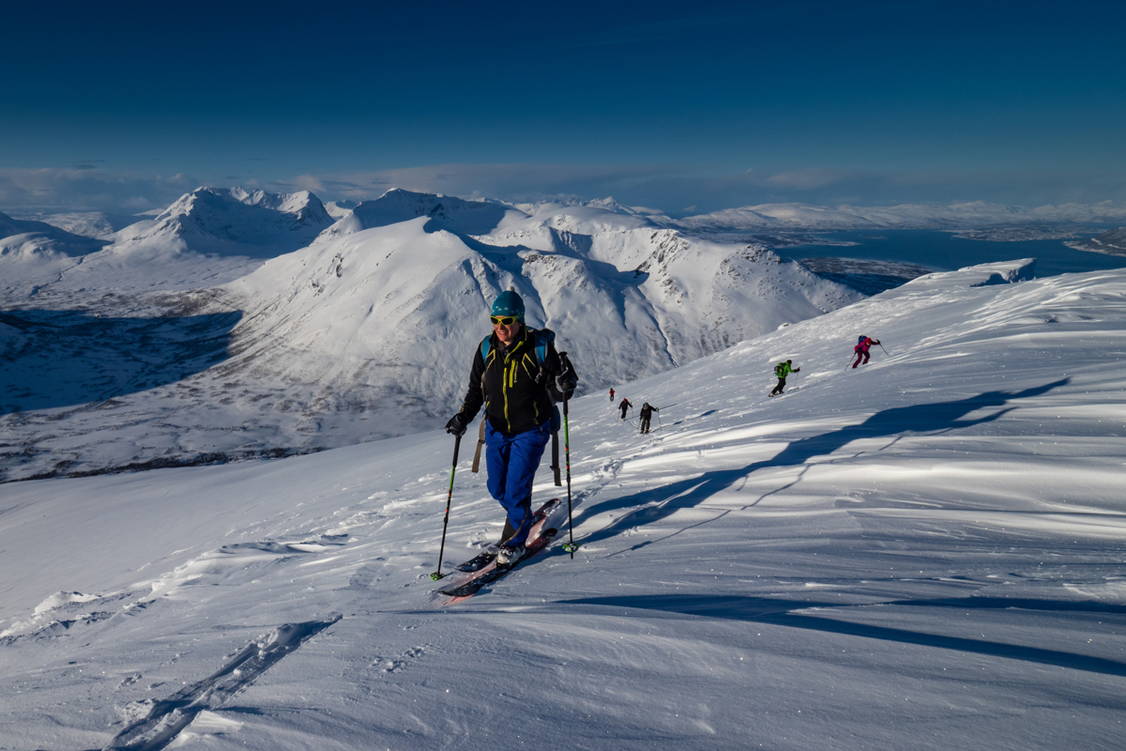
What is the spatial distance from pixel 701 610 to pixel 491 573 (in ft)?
8.56

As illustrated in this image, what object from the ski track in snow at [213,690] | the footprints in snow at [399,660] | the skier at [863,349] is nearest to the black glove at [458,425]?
the ski track in snow at [213,690]

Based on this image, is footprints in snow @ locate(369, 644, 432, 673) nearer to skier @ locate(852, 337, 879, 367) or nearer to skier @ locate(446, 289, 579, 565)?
skier @ locate(446, 289, 579, 565)

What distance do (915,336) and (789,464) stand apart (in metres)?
21.0

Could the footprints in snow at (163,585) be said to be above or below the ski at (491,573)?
below

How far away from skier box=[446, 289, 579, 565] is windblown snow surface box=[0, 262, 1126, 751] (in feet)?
2.35

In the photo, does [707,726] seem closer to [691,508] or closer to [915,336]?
[691,508]

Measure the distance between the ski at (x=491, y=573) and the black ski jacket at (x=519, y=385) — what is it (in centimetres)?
136

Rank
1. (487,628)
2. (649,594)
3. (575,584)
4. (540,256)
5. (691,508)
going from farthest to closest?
(540,256) → (691,508) → (575,584) → (649,594) → (487,628)

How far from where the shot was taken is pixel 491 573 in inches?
214

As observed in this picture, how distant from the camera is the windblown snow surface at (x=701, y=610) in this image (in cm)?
226

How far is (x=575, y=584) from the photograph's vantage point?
15.2ft

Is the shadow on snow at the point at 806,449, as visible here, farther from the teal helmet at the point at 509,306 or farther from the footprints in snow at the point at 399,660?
the footprints in snow at the point at 399,660

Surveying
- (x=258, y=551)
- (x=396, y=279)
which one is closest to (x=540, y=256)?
(x=396, y=279)

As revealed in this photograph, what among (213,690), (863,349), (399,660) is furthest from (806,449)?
(863,349)
